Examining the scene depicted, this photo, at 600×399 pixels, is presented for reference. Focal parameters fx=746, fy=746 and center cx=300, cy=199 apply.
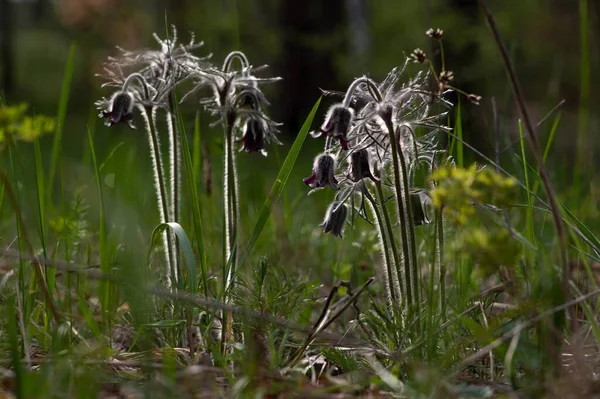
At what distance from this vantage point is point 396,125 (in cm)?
230

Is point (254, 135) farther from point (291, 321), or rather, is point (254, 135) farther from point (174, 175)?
point (291, 321)

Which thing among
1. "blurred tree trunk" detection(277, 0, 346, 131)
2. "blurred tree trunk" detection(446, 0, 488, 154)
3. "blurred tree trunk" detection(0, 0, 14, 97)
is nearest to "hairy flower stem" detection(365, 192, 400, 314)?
"blurred tree trunk" detection(446, 0, 488, 154)

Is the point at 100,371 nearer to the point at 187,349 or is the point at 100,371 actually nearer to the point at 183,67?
the point at 187,349

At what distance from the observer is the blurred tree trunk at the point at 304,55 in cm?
1249

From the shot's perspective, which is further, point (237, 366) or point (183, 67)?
point (183, 67)

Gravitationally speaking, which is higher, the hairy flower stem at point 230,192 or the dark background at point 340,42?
the dark background at point 340,42

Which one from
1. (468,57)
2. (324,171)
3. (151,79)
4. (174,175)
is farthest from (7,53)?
(324,171)

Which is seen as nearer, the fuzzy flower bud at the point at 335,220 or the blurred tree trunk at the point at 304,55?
the fuzzy flower bud at the point at 335,220

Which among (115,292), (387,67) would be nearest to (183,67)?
(115,292)

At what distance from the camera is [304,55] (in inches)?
504

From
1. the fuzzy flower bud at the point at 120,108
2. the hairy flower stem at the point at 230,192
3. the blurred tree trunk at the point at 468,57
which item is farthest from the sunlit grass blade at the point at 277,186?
the blurred tree trunk at the point at 468,57

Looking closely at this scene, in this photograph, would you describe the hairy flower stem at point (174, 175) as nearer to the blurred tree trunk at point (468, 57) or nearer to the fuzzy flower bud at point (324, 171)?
the fuzzy flower bud at point (324, 171)

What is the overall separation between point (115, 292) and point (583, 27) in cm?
214

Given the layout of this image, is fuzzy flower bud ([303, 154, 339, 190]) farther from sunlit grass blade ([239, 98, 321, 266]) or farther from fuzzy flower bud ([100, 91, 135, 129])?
fuzzy flower bud ([100, 91, 135, 129])
